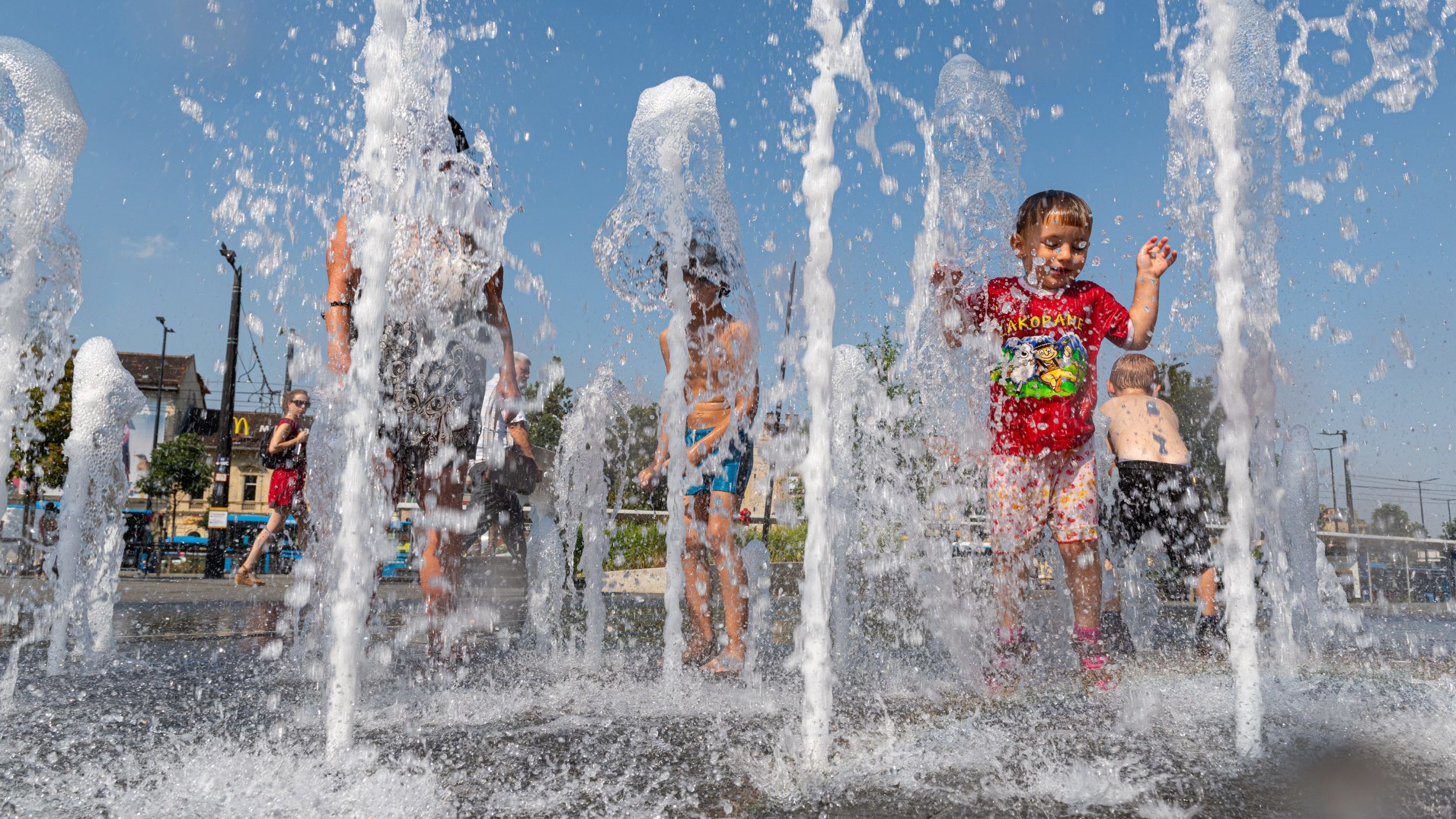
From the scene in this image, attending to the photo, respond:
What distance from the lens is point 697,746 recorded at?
2.01 m

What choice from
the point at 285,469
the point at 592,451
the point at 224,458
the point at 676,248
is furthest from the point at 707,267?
the point at 224,458

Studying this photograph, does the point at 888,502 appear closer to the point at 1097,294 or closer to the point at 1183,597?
the point at 1097,294

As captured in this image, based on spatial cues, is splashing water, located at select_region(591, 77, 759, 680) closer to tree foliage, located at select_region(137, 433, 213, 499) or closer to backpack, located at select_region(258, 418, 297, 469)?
backpack, located at select_region(258, 418, 297, 469)

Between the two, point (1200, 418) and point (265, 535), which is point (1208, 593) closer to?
point (1200, 418)

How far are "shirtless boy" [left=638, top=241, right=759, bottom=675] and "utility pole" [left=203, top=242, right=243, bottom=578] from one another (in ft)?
40.5

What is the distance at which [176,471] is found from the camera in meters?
30.8

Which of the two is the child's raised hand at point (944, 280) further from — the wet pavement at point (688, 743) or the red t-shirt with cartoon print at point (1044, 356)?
the wet pavement at point (688, 743)

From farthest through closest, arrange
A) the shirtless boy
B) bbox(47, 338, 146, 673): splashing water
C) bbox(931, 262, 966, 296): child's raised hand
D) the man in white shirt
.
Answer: the man in white shirt, bbox(47, 338, 146, 673): splashing water, the shirtless boy, bbox(931, 262, 966, 296): child's raised hand

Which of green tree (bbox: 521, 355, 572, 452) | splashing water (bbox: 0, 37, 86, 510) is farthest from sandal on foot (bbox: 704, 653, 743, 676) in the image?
green tree (bbox: 521, 355, 572, 452)

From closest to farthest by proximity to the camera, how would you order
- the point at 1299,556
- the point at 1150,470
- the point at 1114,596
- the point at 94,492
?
the point at 1150,470, the point at 94,492, the point at 1114,596, the point at 1299,556

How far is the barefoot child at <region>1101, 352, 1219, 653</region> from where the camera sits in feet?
13.1

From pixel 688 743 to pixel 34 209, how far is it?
11.7ft

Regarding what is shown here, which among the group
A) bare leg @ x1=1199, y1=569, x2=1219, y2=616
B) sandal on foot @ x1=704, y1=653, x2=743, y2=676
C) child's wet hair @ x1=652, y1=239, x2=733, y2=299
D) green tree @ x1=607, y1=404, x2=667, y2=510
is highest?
child's wet hair @ x1=652, y1=239, x2=733, y2=299

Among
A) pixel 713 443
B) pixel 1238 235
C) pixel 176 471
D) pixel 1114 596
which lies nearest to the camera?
pixel 1238 235
